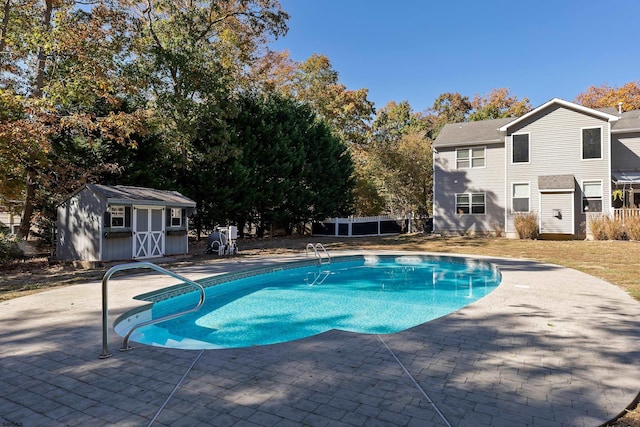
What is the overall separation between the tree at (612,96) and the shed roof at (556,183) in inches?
599

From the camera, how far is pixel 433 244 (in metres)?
17.7

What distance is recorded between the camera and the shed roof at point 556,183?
18.2 metres

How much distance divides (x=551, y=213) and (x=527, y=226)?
1.34 meters

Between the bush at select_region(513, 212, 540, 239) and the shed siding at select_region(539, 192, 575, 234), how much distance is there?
13.5 inches

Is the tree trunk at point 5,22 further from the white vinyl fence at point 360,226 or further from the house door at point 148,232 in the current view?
the white vinyl fence at point 360,226

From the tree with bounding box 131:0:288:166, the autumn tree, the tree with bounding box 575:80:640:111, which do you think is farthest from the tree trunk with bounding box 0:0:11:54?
the tree with bounding box 575:80:640:111

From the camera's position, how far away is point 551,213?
61.4ft

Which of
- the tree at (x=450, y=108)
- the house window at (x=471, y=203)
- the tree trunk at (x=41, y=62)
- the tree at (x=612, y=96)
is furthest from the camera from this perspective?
the tree at (x=450, y=108)

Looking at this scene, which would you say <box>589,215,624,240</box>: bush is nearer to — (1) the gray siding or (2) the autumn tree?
(1) the gray siding

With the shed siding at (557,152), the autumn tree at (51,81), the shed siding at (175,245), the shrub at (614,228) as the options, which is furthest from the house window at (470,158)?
the autumn tree at (51,81)

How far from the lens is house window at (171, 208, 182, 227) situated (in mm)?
14047

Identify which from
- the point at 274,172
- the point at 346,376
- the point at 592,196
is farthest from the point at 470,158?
the point at 346,376

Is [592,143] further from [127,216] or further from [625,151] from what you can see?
[127,216]

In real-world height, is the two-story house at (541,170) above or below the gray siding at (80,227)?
above
